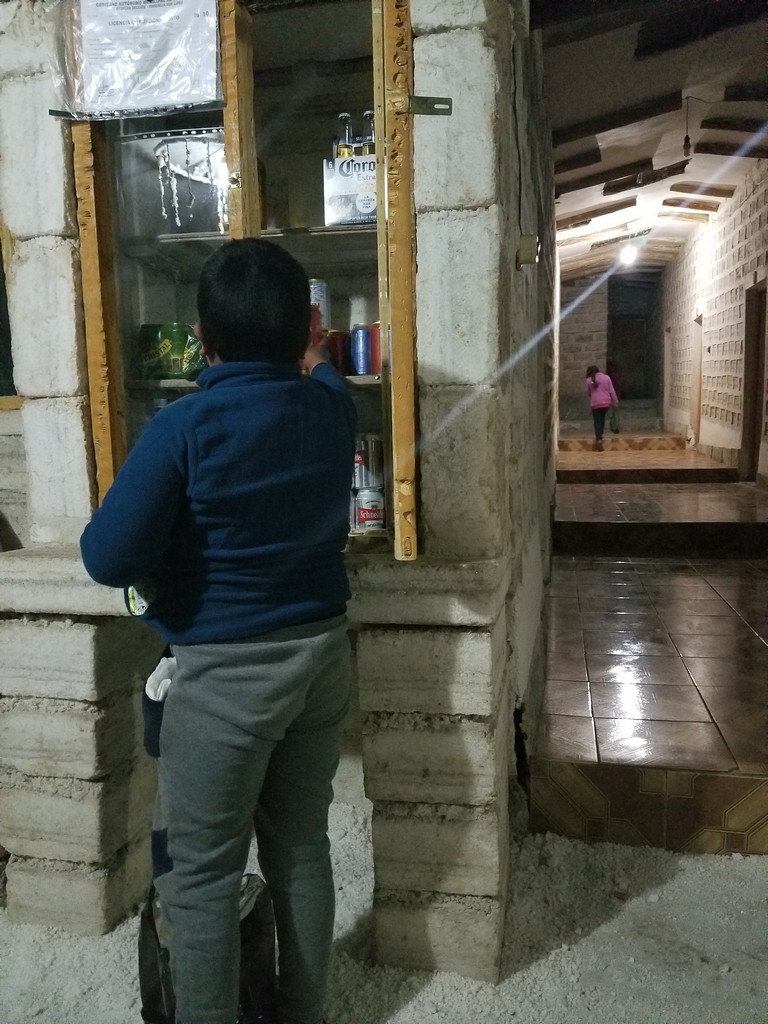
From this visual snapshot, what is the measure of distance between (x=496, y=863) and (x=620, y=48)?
4.18 m

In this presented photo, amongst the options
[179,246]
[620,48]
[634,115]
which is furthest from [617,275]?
[179,246]

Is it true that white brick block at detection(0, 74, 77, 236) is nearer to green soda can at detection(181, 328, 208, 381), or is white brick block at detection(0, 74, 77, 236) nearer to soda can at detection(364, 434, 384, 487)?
green soda can at detection(181, 328, 208, 381)

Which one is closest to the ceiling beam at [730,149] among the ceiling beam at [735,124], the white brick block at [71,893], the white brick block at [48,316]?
the ceiling beam at [735,124]

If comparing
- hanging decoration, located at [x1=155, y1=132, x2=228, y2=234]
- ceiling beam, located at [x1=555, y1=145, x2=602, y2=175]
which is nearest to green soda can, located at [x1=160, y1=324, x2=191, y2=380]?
hanging decoration, located at [x1=155, y1=132, x2=228, y2=234]

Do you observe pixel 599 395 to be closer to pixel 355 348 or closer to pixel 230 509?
pixel 355 348

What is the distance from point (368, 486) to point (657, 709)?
1694 millimetres

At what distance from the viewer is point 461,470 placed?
6.39ft

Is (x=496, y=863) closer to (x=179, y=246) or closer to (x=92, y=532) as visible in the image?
Answer: (x=92, y=532)

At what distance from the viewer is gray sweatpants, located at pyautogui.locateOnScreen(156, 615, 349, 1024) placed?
147 cm

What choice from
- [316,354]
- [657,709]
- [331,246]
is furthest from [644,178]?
[316,354]

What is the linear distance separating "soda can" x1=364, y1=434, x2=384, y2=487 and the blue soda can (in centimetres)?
20

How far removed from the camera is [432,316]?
74.9 inches

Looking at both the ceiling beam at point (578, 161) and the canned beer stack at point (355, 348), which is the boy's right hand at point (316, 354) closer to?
the canned beer stack at point (355, 348)

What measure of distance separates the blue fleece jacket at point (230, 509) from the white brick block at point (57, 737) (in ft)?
2.62
